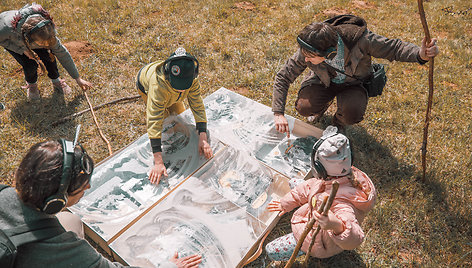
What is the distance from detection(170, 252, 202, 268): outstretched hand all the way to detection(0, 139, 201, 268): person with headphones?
625 mm

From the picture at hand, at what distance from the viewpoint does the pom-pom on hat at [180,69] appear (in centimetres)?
227

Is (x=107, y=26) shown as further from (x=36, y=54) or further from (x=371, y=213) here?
(x=371, y=213)

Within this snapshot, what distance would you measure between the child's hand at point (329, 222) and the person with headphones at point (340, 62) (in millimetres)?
1283

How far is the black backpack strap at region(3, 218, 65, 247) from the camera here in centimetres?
124

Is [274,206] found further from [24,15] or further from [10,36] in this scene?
[10,36]

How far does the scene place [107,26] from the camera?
15.4 ft

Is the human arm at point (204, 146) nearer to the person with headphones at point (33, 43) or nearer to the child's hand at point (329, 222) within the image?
the child's hand at point (329, 222)

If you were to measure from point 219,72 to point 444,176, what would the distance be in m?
2.70

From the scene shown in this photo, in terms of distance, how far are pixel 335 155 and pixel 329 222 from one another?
0.42 metres

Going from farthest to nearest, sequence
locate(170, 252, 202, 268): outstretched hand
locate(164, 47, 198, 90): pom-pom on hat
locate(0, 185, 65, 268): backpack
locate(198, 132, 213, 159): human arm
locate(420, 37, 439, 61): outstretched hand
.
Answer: locate(198, 132, 213, 159): human arm
locate(164, 47, 198, 90): pom-pom on hat
locate(420, 37, 439, 61): outstretched hand
locate(170, 252, 202, 268): outstretched hand
locate(0, 185, 65, 268): backpack

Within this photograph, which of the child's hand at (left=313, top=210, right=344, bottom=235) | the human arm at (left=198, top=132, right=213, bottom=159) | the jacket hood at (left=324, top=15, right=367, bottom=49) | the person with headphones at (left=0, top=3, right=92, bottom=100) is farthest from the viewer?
the person with headphones at (left=0, top=3, right=92, bottom=100)

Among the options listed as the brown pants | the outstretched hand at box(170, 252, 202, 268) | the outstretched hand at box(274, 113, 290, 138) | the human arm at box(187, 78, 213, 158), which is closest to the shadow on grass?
the human arm at box(187, 78, 213, 158)

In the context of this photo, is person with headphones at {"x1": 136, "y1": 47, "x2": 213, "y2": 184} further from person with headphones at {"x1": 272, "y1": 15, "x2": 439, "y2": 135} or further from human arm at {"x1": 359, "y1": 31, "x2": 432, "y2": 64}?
human arm at {"x1": 359, "y1": 31, "x2": 432, "y2": 64}

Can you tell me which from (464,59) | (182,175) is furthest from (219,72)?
(464,59)
